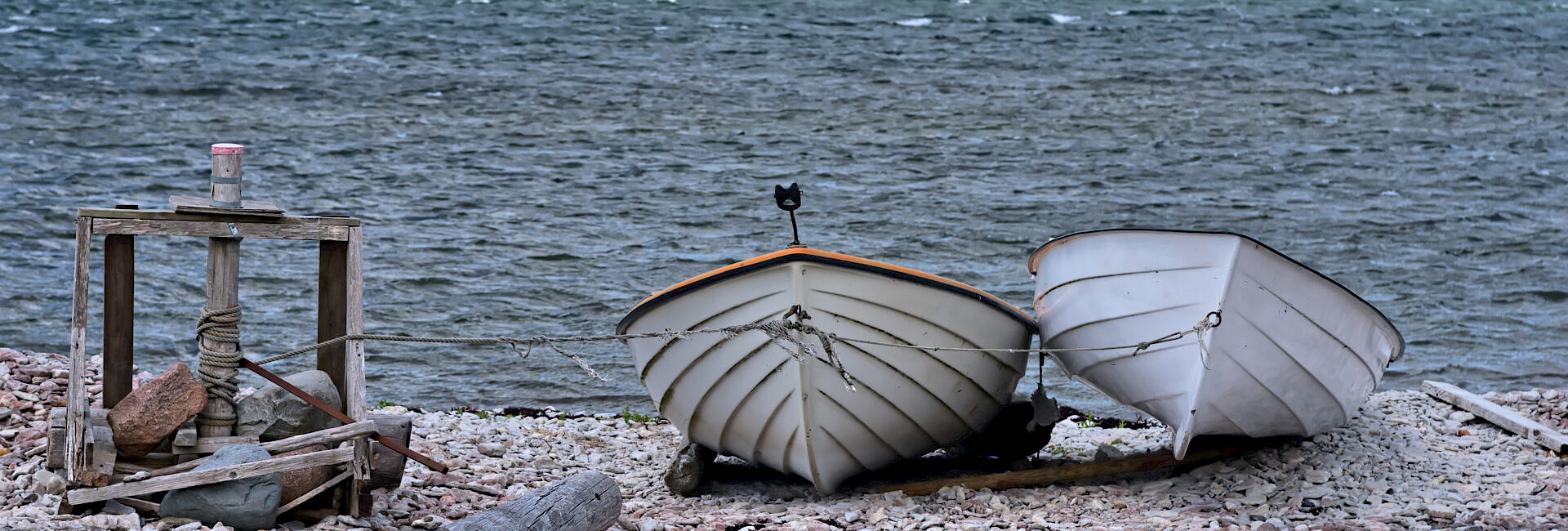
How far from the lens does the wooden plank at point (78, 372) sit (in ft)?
13.4

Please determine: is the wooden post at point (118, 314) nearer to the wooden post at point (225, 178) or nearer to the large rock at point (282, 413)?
the wooden post at point (225, 178)

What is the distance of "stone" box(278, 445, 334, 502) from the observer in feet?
14.0

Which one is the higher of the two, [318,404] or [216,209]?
[216,209]

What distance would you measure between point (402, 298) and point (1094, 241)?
7037 mm

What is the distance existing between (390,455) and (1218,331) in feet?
10.6

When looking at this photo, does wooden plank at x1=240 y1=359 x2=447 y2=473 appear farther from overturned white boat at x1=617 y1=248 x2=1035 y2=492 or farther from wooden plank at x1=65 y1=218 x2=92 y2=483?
overturned white boat at x1=617 y1=248 x2=1035 y2=492

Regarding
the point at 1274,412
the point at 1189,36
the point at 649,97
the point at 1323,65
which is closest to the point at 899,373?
the point at 1274,412

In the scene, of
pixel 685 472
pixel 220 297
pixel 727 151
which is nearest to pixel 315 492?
pixel 220 297

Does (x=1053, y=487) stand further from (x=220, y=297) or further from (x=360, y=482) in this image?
(x=220, y=297)

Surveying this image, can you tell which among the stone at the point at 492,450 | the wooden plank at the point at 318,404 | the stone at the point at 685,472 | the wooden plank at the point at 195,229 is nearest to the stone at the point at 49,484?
the wooden plank at the point at 318,404

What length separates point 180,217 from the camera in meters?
4.31

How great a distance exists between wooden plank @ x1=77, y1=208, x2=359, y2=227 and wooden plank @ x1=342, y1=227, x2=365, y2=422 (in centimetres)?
9

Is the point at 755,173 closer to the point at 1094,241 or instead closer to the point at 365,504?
the point at 1094,241

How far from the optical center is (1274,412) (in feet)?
18.0
